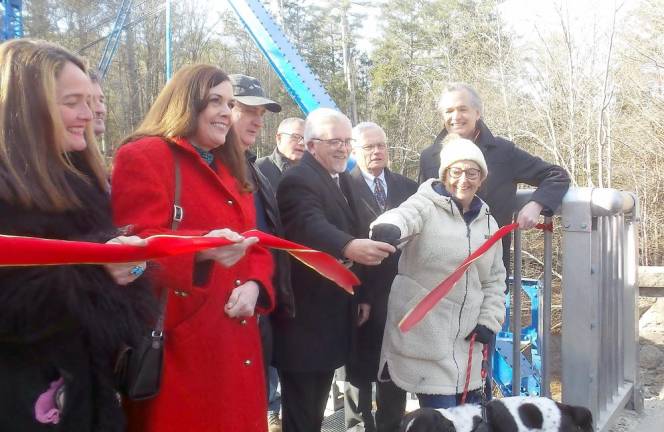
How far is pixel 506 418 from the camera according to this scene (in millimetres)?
2443

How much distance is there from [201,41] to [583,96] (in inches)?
727

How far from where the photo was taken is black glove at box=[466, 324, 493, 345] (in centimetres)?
284

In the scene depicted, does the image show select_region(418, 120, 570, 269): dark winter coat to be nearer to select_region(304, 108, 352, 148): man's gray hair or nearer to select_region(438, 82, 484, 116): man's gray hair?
select_region(438, 82, 484, 116): man's gray hair

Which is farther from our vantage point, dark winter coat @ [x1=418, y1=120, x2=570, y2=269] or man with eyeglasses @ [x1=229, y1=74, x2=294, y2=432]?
dark winter coat @ [x1=418, y1=120, x2=570, y2=269]

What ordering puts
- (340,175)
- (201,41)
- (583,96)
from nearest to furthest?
(340,175) → (583,96) → (201,41)

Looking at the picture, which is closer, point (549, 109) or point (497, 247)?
point (497, 247)

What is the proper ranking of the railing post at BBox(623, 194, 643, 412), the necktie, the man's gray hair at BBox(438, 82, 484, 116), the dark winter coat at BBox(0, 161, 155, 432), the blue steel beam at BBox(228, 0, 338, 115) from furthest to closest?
the blue steel beam at BBox(228, 0, 338, 115), the necktie, the railing post at BBox(623, 194, 643, 412), the man's gray hair at BBox(438, 82, 484, 116), the dark winter coat at BBox(0, 161, 155, 432)

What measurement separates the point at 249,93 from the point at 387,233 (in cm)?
135

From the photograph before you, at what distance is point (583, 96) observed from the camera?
17.6 m

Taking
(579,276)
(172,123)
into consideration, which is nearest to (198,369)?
(172,123)

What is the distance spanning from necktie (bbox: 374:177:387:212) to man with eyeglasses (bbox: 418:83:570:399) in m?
0.41

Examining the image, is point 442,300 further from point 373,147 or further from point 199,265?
point 373,147

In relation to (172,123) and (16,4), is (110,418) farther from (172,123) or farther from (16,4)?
(16,4)

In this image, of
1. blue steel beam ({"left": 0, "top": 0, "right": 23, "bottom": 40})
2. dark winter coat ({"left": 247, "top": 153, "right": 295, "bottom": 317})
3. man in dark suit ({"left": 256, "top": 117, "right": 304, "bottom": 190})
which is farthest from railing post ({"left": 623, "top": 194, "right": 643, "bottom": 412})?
blue steel beam ({"left": 0, "top": 0, "right": 23, "bottom": 40})
